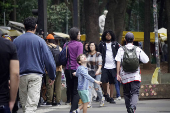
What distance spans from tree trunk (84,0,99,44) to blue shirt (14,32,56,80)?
1002 cm

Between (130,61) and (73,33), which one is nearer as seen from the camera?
(130,61)

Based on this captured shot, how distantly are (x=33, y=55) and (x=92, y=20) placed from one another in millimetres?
10273

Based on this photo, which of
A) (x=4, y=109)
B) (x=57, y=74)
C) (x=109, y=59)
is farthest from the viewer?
(x=109, y=59)

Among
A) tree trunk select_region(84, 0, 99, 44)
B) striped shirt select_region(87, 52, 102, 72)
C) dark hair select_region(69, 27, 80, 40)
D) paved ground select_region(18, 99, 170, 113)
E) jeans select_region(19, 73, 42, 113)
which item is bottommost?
paved ground select_region(18, 99, 170, 113)

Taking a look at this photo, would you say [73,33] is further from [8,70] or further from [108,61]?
[8,70]

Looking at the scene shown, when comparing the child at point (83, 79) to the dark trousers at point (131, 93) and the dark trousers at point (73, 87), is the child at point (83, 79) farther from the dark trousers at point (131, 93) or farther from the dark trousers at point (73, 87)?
the dark trousers at point (131, 93)

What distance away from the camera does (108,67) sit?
1203 cm

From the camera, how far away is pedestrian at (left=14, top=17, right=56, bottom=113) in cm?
635

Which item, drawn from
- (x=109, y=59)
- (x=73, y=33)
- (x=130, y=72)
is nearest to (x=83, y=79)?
(x=130, y=72)

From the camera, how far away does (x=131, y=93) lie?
8.82 m

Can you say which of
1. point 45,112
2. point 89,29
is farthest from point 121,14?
point 45,112

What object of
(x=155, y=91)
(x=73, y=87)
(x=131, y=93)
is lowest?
(x=155, y=91)

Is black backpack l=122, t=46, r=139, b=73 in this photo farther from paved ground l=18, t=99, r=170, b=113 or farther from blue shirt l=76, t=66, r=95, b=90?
paved ground l=18, t=99, r=170, b=113

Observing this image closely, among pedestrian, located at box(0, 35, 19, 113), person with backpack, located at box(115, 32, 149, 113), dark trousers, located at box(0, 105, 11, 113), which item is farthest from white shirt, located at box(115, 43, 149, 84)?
dark trousers, located at box(0, 105, 11, 113)
